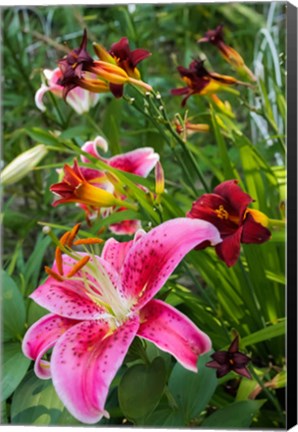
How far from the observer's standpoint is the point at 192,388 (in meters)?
0.75

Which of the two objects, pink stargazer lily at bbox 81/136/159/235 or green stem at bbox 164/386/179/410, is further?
pink stargazer lily at bbox 81/136/159/235

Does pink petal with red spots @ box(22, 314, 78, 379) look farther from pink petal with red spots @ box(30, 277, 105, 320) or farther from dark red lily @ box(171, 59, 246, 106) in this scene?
dark red lily @ box(171, 59, 246, 106)

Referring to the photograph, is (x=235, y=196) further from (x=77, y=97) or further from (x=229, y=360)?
(x=77, y=97)

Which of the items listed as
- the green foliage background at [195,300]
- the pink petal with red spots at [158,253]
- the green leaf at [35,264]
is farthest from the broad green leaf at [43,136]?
the pink petal with red spots at [158,253]

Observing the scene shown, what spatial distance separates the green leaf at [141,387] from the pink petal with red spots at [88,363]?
2cm

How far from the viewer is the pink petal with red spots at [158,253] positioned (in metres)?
0.71

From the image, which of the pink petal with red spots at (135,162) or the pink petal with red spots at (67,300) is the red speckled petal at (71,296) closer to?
the pink petal with red spots at (67,300)

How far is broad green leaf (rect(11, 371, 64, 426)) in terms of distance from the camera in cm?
74

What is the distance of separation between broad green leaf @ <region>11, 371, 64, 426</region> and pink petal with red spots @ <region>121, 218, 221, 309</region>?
12 cm

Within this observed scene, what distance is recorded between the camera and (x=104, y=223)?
823mm

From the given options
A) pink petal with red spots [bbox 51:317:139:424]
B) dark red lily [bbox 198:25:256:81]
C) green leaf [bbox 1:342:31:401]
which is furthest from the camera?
dark red lily [bbox 198:25:256:81]

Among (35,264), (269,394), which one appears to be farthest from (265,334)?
(35,264)

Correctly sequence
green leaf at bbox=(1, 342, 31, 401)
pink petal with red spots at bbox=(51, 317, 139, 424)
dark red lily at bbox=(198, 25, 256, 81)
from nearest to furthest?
pink petal with red spots at bbox=(51, 317, 139, 424), green leaf at bbox=(1, 342, 31, 401), dark red lily at bbox=(198, 25, 256, 81)

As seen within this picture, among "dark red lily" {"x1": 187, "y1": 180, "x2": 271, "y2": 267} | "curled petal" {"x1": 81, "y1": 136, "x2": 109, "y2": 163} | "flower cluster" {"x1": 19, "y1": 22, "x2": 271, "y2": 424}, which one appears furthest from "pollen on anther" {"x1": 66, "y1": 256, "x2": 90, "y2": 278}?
"curled petal" {"x1": 81, "y1": 136, "x2": 109, "y2": 163}
